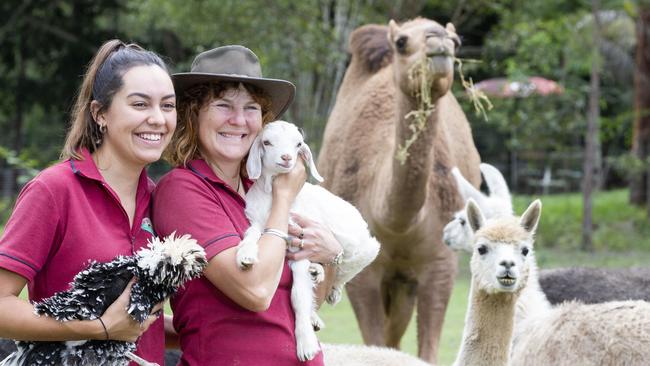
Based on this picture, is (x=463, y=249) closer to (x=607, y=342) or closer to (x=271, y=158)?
(x=607, y=342)

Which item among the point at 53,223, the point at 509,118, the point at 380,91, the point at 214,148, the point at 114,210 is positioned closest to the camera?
the point at 53,223

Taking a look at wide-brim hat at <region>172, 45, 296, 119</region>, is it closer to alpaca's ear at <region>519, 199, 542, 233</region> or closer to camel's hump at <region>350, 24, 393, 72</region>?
alpaca's ear at <region>519, 199, 542, 233</region>

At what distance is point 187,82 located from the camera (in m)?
3.39

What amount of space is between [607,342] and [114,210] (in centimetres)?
285

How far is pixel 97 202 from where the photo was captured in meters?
2.98

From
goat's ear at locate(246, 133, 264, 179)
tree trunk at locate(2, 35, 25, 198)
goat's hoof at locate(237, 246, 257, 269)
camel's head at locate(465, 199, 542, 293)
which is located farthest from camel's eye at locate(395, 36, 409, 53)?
tree trunk at locate(2, 35, 25, 198)

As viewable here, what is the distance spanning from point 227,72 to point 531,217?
2213mm

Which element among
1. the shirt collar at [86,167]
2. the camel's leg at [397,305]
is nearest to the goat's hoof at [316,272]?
the shirt collar at [86,167]

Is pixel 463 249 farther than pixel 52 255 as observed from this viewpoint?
Yes

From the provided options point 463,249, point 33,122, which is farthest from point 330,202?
point 33,122

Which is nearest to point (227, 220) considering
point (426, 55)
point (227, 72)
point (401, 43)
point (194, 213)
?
point (194, 213)

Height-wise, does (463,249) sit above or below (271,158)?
below

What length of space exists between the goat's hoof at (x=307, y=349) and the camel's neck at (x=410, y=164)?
337 centimetres

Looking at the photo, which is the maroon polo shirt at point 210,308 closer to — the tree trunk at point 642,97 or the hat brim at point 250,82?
the hat brim at point 250,82
